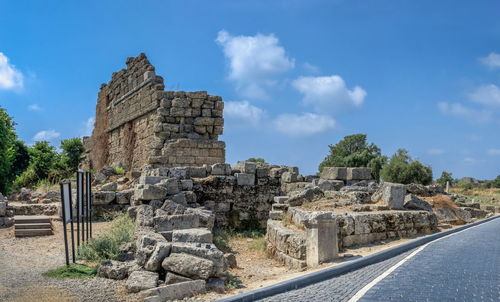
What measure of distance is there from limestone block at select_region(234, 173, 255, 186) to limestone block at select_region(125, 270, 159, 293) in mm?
6945

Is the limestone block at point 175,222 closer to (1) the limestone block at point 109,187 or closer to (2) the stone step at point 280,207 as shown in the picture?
(2) the stone step at point 280,207

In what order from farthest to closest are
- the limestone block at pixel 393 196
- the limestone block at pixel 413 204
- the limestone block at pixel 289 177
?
the limestone block at pixel 289 177 → the limestone block at pixel 413 204 → the limestone block at pixel 393 196

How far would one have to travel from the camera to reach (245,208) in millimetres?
13664

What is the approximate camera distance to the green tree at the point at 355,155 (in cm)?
5394

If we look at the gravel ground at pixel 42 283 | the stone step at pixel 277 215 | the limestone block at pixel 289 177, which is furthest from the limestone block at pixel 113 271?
the limestone block at pixel 289 177

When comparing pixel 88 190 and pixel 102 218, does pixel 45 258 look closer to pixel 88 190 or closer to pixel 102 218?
pixel 88 190

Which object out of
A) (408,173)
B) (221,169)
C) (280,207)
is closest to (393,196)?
(280,207)

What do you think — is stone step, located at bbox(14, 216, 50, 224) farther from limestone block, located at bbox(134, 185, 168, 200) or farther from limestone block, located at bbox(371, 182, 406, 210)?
limestone block, located at bbox(371, 182, 406, 210)

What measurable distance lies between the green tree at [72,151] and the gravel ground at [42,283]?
18.5m

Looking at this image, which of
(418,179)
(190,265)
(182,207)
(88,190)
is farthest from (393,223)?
(418,179)

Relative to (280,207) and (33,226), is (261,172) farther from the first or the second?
(33,226)

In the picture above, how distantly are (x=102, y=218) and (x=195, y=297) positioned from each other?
7.47 metres

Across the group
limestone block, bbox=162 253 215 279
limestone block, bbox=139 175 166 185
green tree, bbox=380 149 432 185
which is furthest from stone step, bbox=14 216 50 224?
green tree, bbox=380 149 432 185

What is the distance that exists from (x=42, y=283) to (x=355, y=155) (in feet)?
169
